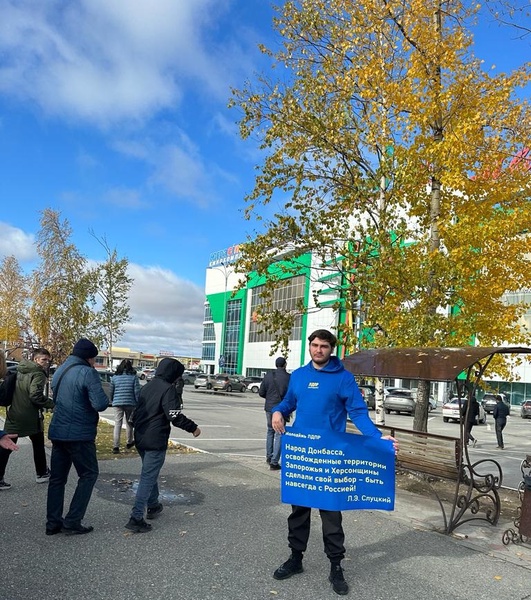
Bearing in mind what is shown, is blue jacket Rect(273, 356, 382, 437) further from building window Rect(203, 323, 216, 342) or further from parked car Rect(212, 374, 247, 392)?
building window Rect(203, 323, 216, 342)

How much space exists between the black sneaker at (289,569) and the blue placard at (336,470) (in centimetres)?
46

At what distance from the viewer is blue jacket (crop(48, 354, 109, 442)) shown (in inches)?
193

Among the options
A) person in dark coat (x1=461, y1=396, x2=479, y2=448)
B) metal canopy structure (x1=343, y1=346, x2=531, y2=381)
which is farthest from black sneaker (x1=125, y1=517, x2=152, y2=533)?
person in dark coat (x1=461, y1=396, x2=479, y2=448)

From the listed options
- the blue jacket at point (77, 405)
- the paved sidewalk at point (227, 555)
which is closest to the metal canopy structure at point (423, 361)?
the paved sidewalk at point (227, 555)

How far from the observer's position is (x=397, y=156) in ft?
28.4

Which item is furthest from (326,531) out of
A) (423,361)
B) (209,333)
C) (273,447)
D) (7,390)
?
(209,333)

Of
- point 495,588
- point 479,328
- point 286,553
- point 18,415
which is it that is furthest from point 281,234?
point 495,588

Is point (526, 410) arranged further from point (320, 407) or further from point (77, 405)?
point (77, 405)

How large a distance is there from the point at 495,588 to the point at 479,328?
187 inches

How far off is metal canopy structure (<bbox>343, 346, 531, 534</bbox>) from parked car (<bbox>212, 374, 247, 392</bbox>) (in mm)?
36720

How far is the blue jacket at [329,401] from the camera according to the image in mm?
4188

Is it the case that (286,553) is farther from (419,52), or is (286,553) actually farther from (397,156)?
(419,52)

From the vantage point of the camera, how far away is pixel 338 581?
3951mm

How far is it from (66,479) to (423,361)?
4.04 metres
